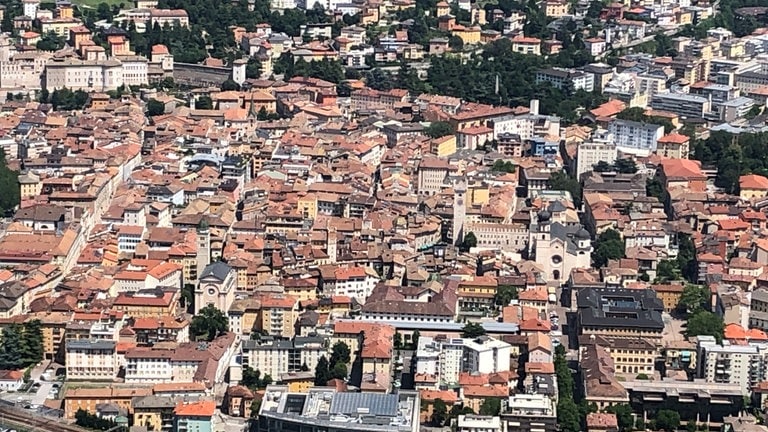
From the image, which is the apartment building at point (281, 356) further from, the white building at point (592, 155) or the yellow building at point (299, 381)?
the white building at point (592, 155)

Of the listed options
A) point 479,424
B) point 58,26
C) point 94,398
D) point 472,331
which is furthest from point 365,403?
point 58,26

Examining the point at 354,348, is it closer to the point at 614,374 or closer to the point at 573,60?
the point at 614,374

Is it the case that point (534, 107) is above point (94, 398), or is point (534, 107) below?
above

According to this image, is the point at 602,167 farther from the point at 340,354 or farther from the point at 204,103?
the point at 340,354

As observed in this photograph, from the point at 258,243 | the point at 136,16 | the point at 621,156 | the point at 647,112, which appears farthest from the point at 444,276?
the point at 136,16

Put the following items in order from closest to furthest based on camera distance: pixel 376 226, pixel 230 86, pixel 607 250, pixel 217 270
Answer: pixel 217 270 < pixel 607 250 < pixel 376 226 < pixel 230 86

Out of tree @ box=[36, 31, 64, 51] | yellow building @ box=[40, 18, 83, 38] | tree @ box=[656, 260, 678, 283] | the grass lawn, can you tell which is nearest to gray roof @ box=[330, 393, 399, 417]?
tree @ box=[656, 260, 678, 283]
